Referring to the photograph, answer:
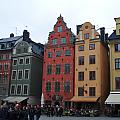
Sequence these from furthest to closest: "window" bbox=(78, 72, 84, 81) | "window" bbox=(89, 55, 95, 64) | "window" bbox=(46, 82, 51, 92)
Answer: "window" bbox=(46, 82, 51, 92), "window" bbox=(78, 72, 84, 81), "window" bbox=(89, 55, 95, 64)

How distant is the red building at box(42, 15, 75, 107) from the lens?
162ft

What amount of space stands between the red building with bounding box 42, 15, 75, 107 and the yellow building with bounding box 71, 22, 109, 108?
5.06 ft

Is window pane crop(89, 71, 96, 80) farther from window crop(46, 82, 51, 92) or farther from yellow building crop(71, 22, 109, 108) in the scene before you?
window crop(46, 82, 51, 92)

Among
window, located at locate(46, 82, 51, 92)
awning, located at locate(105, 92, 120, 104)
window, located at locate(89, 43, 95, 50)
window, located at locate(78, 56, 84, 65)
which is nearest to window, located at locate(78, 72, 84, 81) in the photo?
window, located at locate(78, 56, 84, 65)

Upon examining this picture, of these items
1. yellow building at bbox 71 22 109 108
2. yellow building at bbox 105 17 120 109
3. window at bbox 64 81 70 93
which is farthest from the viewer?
window at bbox 64 81 70 93

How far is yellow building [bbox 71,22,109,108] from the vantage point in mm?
46219

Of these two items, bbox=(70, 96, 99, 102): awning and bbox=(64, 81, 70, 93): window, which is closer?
bbox=(70, 96, 99, 102): awning

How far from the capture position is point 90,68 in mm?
47656

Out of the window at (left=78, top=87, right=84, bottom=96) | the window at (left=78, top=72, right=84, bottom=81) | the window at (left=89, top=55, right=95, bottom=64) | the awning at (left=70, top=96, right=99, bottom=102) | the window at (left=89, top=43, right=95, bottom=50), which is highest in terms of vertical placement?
Answer: the window at (left=89, top=43, right=95, bottom=50)

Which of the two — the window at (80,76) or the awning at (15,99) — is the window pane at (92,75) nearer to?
the window at (80,76)

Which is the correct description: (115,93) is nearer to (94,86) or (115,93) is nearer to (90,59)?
(94,86)

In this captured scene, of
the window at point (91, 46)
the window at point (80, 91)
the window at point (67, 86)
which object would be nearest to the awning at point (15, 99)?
the window at point (67, 86)

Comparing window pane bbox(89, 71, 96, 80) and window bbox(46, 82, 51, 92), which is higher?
window pane bbox(89, 71, 96, 80)

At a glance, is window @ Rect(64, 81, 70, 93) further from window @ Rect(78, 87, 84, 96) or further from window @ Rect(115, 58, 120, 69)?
window @ Rect(115, 58, 120, 69)
